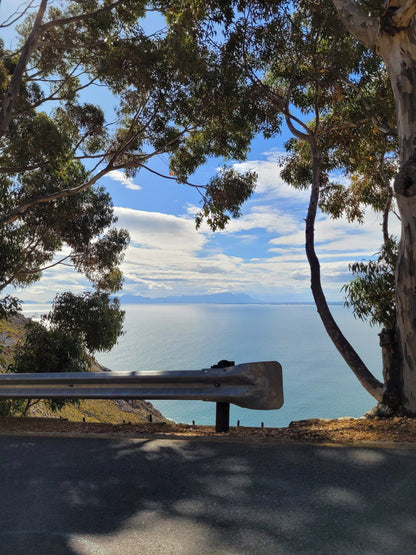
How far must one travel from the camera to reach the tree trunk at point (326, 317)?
9.34 meters

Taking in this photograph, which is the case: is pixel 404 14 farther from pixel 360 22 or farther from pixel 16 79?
pixel 16 79

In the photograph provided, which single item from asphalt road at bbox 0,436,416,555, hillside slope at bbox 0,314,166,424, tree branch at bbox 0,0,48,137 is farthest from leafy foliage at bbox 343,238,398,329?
hillside slope at bbox 0,314,166,424

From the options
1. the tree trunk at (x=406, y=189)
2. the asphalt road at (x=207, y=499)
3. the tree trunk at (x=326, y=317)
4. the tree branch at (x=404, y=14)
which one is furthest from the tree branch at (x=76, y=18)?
the asphalt road at (x=207, y=499)

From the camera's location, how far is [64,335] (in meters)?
15.2

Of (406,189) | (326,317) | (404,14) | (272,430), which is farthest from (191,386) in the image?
(326,317)

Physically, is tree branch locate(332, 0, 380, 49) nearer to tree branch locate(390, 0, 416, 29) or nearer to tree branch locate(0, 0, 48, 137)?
tree branch locate(390, 0, 416, 29)

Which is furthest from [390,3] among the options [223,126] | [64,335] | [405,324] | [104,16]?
[64,335]

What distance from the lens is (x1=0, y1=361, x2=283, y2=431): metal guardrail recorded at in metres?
4.91

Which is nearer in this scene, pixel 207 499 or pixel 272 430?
pixel 207 499

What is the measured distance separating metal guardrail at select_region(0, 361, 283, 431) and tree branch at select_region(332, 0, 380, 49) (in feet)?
18.4

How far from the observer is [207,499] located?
325 centimetres

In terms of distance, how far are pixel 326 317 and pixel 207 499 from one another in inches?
310

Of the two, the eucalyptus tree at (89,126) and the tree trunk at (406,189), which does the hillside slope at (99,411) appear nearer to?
the eucalyptus tree at (89,126)

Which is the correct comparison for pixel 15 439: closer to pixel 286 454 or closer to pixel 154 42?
pixel 286 454
